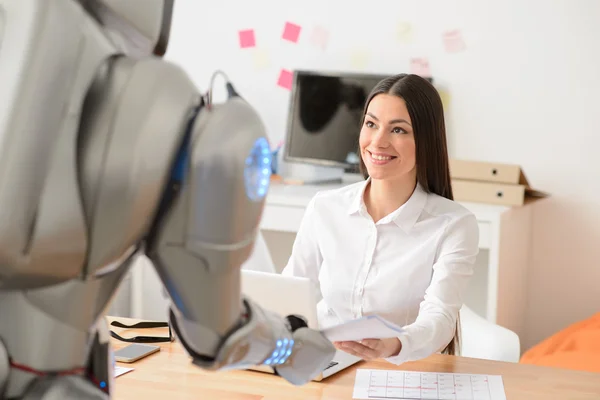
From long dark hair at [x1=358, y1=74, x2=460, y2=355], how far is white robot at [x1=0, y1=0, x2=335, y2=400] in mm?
1108

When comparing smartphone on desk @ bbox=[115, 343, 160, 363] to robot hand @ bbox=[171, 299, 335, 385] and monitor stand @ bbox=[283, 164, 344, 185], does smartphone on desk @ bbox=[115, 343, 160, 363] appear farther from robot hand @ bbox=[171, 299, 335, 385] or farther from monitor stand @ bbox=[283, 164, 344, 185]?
monitor stand @ bbox=[283, 164, 344, 185]

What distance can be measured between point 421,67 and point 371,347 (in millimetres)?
2157

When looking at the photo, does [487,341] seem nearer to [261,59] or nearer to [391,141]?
[391,141]

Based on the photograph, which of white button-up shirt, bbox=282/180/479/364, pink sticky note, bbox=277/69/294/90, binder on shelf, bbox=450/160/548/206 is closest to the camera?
white button-up shirt, bbox=282/180/479/364

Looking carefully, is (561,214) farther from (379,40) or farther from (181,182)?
(181,182)

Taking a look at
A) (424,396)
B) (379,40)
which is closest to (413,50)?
(379,40)

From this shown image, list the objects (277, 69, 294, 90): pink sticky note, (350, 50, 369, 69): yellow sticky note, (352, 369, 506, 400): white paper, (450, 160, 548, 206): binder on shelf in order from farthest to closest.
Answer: (277, 69, 294, 90): pink sticky note
(350, 50, 369, 69): yellow sticky note
(450, 160, 548, 206): binder on shelf
(352, 369, 506, 400): white paper

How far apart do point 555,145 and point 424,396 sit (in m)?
2.10

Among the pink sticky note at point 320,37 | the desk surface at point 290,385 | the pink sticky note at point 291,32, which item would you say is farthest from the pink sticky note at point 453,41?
the desk surface at point 290,385

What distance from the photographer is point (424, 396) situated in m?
1.44

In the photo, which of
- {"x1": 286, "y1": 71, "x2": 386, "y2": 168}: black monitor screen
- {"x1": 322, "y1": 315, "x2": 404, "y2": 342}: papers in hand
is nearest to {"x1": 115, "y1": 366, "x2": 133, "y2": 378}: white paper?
{"x1": 322, "y1": 315, "x2": 404, "y2": 342}: papers in hand

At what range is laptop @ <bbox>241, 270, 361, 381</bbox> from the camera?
4.89 feet

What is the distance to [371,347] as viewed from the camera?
150 cm

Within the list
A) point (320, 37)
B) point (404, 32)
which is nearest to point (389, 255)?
point (404, 32)
